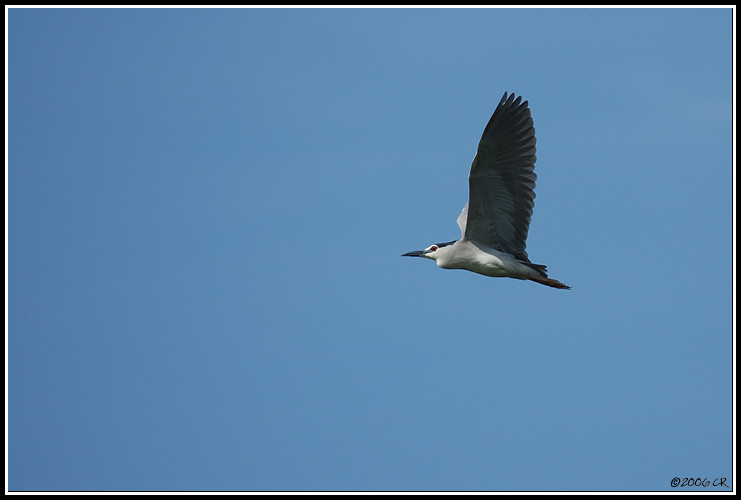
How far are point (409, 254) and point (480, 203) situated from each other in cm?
220

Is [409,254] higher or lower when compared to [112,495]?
higher

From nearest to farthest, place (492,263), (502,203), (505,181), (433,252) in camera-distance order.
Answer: (505,181) → (502,203) → (492,263) → (433,252)

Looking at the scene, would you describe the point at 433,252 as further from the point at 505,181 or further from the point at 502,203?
the point at 505,181

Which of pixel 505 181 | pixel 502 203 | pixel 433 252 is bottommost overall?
pixel 433 252

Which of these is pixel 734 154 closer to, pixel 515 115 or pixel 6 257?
pixel 515 115

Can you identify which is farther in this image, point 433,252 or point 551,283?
point 433,252

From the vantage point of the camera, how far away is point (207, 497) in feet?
44.1

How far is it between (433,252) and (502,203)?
1731 mm

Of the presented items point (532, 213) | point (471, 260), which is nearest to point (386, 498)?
point (471, 260)

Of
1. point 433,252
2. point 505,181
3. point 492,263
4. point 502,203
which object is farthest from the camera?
point 433,252

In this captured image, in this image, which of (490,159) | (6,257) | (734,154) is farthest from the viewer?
(734,154)

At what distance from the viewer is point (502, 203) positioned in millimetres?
13773

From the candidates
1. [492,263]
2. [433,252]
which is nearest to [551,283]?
[492,263]

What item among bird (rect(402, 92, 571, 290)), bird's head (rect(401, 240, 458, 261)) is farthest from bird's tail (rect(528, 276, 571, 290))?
bird's head (rect(401, 240, 458, 261))
